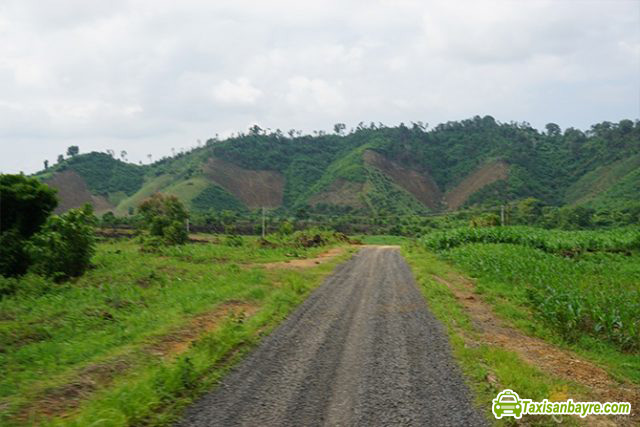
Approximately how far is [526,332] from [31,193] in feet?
82.7

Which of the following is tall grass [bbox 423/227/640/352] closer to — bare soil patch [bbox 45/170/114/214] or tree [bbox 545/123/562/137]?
bare soil patch [bbox 45/170/114/214]

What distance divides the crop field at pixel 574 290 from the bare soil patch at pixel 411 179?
86.7 m

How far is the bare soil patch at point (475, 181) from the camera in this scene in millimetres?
119750

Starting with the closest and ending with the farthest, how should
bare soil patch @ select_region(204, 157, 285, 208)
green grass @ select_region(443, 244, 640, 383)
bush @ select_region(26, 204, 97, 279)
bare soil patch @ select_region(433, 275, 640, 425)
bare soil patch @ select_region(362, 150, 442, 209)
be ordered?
bare soil patch @ select_region(433, 275, 640, 425), green grass @ select_region(443, 244, 640, 383), bush @ select_region(26, 204, 97, 279), bare soil patch @ select_region(204, 157, 285, 208), bare soil patch @ select_region(362, 150, 442, 209)

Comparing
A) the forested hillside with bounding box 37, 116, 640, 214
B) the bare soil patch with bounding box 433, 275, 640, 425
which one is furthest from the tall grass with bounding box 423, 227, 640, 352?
the forested hillside with bounding box 37, 116, 640, 214

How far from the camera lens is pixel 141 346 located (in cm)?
1001

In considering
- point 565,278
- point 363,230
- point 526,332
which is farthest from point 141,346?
point 363,230

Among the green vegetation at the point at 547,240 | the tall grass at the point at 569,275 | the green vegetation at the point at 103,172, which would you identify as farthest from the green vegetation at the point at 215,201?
the green vegetation at the point at 547,240

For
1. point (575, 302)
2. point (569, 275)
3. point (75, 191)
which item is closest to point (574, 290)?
point (575, 302)

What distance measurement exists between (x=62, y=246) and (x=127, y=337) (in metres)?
14.7

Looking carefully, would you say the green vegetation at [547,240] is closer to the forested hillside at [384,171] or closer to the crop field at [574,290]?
the crop field at [574,290]

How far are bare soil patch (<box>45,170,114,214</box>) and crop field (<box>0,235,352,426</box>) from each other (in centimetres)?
10068

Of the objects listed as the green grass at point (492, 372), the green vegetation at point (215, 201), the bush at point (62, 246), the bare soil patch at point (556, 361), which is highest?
the green vegetation at point (215, 201)

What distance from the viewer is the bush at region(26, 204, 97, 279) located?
2317cm
